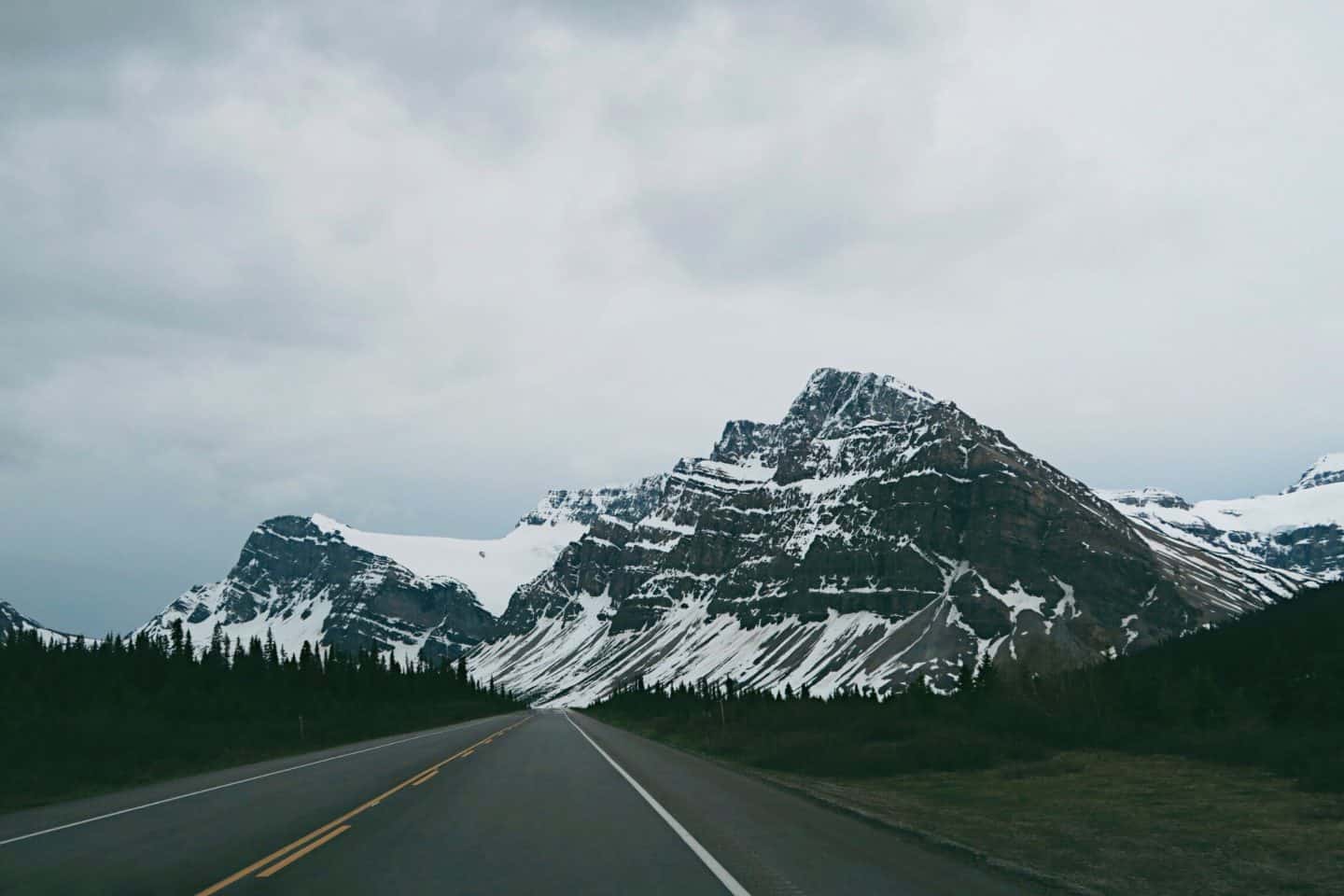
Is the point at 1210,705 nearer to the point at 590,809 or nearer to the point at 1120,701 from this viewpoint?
the point at 1120,701

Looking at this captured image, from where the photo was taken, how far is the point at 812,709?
2090 inches

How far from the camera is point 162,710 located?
60.2 meters

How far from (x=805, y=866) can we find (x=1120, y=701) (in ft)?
91.0

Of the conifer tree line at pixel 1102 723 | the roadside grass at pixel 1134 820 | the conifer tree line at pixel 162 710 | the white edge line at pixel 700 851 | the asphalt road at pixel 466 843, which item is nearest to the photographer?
the white edge line at pixel 700 851

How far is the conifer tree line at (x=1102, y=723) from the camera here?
2581cm

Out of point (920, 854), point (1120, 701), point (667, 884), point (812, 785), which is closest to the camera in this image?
point (667, 884)

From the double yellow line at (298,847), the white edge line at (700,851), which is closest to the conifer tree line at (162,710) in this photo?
the double yellow line at (298,847)

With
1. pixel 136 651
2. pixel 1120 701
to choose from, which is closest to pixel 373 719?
pixel 136 651

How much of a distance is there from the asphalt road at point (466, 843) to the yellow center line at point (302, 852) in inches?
0.9

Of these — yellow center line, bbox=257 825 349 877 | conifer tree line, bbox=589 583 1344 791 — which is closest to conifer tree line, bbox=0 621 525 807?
yellow center line, bbox=257 825 349 877

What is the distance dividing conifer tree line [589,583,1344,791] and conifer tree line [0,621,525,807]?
68.4ft

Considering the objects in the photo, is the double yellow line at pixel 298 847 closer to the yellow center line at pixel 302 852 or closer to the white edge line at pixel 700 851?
the yellow center line at pixel 302 852

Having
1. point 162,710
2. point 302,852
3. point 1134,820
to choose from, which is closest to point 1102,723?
point 1134,820

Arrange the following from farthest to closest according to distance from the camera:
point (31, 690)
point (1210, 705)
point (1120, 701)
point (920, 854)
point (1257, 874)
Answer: point (31, 690) → point (1120, 701) → point (1210, 705) → point (920, 854) → point (1257, 874)
